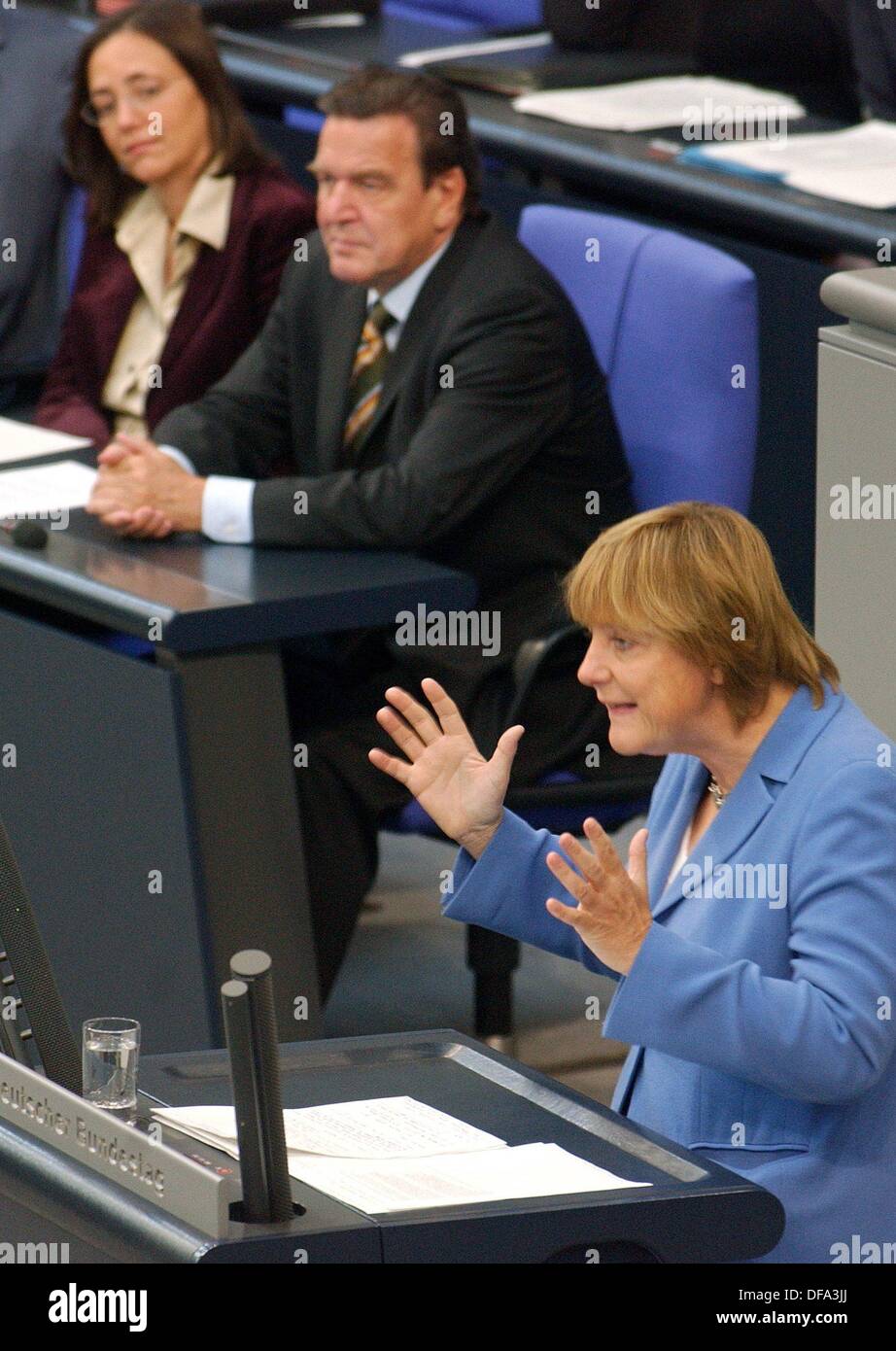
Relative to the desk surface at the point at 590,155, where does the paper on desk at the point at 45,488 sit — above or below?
below

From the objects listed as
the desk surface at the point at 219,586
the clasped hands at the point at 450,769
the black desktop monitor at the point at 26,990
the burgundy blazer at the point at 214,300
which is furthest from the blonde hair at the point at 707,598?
the burgundy blazer at the point at 214,300

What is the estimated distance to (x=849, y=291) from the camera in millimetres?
2584

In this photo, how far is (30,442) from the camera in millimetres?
4113

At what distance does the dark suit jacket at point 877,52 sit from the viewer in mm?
4586

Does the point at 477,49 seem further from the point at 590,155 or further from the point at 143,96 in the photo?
the point at 143,96

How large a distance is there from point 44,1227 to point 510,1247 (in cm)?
31

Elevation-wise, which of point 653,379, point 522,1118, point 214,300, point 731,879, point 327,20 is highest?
point 327,20

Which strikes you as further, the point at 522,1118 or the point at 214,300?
the point at 214,300

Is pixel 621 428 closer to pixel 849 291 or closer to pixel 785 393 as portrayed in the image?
pixel 785 393

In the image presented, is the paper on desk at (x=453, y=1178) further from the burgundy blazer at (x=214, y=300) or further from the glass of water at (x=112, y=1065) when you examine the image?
the burgundy blazer at (x=214, y=300)

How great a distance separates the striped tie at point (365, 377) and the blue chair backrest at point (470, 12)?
2.14 metres

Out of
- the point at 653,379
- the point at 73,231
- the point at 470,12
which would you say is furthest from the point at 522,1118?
the point at 470,12

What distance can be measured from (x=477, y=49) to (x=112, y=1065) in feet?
13.2
